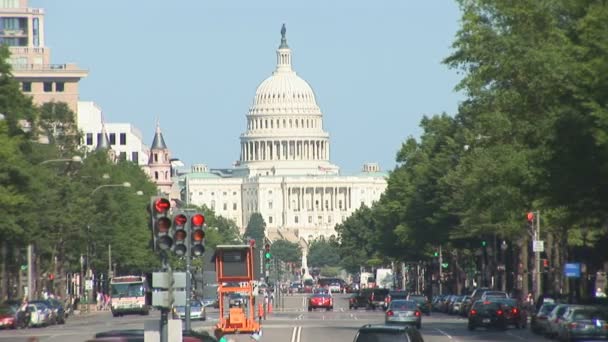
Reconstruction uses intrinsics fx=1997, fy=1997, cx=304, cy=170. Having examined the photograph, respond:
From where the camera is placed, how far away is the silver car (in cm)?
7656

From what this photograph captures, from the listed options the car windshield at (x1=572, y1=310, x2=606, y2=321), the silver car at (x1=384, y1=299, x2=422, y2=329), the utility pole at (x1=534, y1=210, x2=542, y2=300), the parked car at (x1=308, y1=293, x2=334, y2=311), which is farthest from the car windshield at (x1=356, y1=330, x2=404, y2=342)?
the parked car at (x1=308, y1=293, x2=334, y2=311)

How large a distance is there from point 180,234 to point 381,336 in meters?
5.53

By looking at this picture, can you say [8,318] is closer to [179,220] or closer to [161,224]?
[179,220]

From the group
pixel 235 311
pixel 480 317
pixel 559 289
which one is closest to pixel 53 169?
pixel 559 289

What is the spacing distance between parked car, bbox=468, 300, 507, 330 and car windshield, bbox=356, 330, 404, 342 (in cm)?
3429

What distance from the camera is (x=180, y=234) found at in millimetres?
37344

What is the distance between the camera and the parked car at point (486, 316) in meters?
75.5

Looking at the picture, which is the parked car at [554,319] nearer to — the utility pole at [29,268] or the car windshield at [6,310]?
the car windshield at [6,310]

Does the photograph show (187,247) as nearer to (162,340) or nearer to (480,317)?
(162,340)

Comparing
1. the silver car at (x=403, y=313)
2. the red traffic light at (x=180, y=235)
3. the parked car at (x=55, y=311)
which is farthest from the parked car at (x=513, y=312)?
the red traffic light at (x=180, y=235)

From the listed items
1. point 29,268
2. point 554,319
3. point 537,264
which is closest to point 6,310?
point 29,268

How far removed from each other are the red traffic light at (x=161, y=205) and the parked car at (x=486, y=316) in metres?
40.4

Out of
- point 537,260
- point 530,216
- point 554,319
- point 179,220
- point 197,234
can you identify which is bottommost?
point 554,319

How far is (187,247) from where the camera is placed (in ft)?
128
